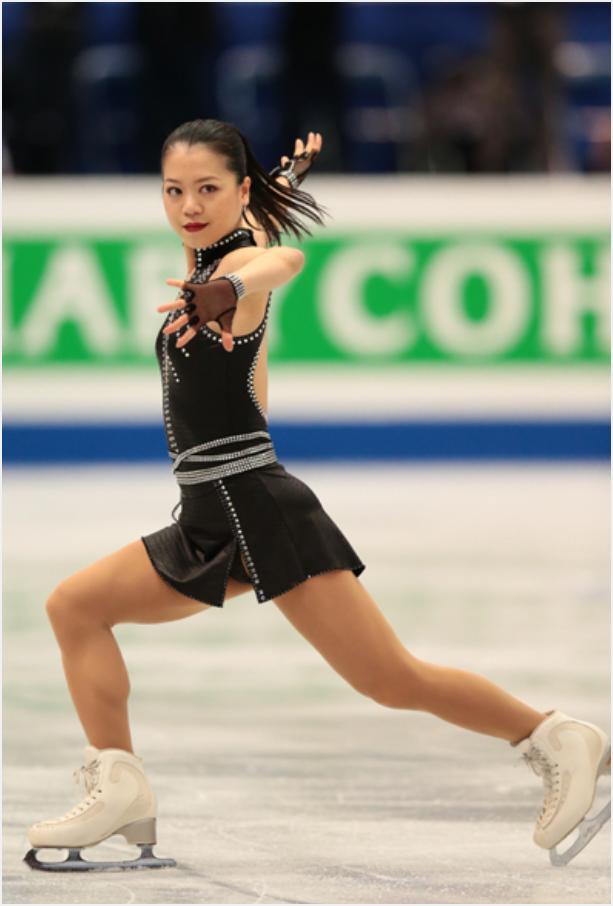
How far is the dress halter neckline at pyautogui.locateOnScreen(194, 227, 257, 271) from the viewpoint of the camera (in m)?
3.27

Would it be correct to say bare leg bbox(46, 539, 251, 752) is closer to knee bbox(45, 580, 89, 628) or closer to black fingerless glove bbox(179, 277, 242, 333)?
knee bbox(45, 580, 89, 628)

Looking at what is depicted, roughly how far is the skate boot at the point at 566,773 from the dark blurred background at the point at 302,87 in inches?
285

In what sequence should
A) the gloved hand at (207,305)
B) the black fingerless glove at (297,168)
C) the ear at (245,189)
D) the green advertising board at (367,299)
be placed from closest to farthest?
the gloved hand at (207,305)
the ear at (245,189)
the black fingerless glove at (297,168)
the green advertising board at (367,299)

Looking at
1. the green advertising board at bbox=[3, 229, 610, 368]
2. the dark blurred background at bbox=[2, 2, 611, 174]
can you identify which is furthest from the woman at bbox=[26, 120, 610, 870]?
the dark blurred background at bbox=[2, 2, 611, 174]

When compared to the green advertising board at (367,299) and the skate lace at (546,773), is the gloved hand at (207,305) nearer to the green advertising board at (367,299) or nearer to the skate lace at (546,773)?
the skate lace at (546,773)

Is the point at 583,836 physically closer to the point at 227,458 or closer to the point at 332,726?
the point at 227,458

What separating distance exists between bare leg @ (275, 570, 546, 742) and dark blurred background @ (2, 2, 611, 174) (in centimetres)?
721

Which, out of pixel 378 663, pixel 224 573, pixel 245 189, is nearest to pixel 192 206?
pixel 245 189

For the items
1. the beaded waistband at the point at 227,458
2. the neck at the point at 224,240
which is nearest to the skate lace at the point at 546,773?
the beaded waistband at the point at 227,458

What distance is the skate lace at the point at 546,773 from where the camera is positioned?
3.31 meters

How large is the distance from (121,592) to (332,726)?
4.80 ft

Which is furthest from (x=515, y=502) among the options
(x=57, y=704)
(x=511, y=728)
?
(x=511, y=728)

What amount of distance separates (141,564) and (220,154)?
774mm

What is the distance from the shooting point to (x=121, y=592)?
10.7ft
